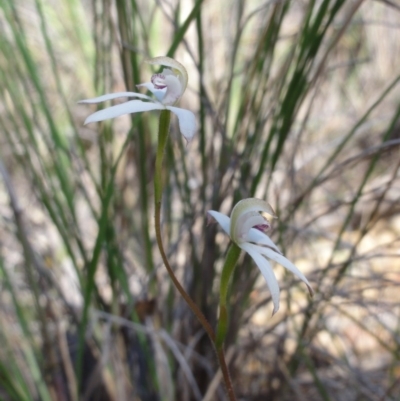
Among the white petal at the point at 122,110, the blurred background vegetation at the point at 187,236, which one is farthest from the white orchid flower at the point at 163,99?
the blurred background vegetation at the point at 187,236

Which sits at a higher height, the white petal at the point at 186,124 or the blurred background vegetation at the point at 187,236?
the white petal at the point at 186,124

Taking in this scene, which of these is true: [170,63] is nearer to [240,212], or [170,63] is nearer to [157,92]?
[157,92]

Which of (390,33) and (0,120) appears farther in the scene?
(390,33)

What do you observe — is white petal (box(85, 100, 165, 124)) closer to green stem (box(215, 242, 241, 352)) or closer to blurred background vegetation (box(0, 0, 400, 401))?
green stem (box(215, 242, 241, 352))

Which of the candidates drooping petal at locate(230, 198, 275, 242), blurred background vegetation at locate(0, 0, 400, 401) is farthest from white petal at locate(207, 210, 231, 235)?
blurred background vegetation at locate(0, 0, 400, 401)

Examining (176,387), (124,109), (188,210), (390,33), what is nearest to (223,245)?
(188,210)

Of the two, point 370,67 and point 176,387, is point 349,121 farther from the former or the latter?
point 176,387

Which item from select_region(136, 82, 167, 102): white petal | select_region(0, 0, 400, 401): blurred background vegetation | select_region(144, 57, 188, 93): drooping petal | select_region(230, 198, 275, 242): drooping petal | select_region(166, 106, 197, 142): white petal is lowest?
select_region(0, 0, 400, 401): blurred background vegetation

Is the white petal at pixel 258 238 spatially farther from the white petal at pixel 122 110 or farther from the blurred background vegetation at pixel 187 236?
the blurred background vegetation at pixel 187 236

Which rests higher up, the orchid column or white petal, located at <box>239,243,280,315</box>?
the orchid column
